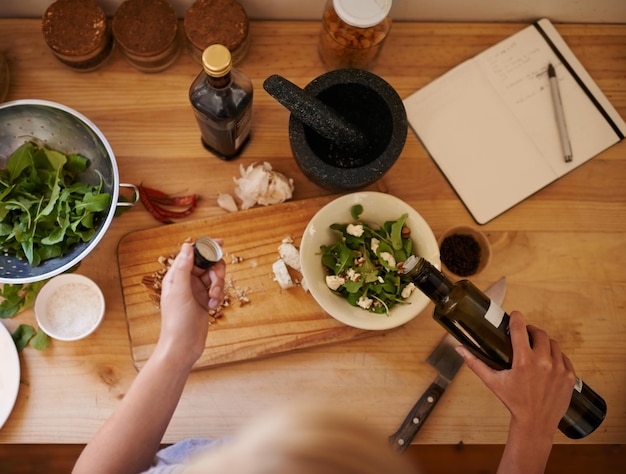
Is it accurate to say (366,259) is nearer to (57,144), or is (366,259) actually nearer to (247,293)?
(247,293)

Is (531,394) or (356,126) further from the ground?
(356,126)

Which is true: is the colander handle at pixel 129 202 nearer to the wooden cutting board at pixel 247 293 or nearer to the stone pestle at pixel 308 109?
the wooden cutting board at pixel 247 293

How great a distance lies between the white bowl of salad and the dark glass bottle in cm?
6

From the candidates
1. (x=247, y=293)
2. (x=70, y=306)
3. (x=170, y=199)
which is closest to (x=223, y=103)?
(x=170, y=199)

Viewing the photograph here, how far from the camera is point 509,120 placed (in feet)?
3.69

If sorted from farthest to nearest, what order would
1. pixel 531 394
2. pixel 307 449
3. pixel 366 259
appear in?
pixel 366 259 → pixel 531 394 → pixel 307 449

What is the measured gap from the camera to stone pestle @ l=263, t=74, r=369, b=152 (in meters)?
0.89

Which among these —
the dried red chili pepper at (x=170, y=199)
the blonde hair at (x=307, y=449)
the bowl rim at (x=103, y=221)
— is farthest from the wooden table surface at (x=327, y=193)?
the blonde hair at (x=307, y=449)

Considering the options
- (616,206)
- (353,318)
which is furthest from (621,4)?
(353,318)

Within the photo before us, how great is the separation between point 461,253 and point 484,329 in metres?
0.19

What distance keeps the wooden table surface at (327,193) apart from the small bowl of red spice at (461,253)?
4cm

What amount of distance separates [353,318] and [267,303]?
0.18 meters

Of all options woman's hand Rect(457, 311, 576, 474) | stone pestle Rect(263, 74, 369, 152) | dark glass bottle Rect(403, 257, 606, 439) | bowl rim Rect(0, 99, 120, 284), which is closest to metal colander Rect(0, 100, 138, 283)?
bowl rim Rect(0, 99, 120, 284)

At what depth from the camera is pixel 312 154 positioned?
95 centimetres
